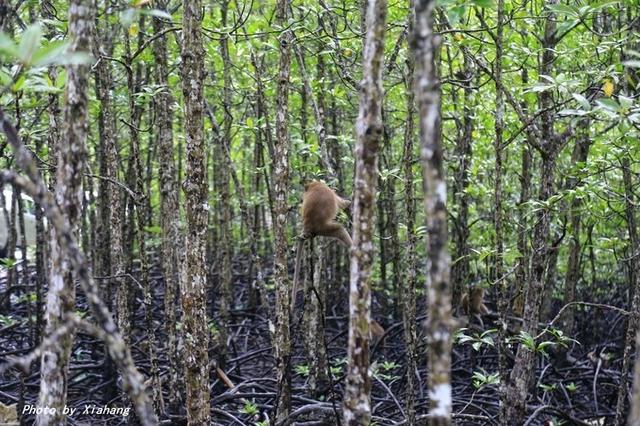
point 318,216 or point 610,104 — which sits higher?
point 610,104

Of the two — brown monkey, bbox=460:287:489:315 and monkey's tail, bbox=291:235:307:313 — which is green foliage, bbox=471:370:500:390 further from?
brown monkey, bbox=460:287:489:315

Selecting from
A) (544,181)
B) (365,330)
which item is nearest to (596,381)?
(544,181)

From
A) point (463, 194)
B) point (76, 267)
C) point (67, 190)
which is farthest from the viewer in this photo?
point (463, 194)

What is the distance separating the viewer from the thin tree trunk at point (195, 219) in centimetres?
352

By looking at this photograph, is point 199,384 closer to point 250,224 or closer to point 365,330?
point 365,330

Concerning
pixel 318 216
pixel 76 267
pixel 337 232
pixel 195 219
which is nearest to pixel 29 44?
pixel 76 267

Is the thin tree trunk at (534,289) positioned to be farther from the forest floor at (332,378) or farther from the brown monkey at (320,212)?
the brown monkey at (320,212)

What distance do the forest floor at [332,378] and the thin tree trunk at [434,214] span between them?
2798 mm

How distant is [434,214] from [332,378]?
439 centimetres

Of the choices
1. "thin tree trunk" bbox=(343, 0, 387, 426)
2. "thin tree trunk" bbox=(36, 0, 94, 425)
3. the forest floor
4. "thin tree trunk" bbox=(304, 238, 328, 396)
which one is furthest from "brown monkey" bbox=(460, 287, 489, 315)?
"thin tree trunk" bbox=(36, 0, 94, 425)

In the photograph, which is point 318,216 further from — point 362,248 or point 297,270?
point 362,248

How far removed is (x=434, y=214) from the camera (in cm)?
166

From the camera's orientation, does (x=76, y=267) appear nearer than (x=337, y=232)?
Yes

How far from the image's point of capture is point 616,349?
8.78m
